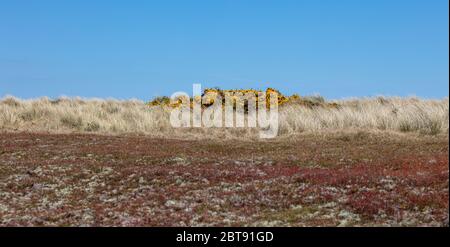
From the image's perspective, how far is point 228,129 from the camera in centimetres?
3959

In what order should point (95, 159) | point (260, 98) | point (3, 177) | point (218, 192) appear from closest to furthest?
point (218, 192), point (3, 177), point (95, 159), point (260, 98)

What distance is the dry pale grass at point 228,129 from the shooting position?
3609cm

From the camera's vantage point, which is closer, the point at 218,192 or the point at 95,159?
the point at 218,192

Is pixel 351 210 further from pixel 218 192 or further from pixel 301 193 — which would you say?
pixel 218 192

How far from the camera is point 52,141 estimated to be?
33500mm

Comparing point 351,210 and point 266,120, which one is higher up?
point 266,120

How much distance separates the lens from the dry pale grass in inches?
1421

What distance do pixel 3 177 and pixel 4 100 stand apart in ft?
121
